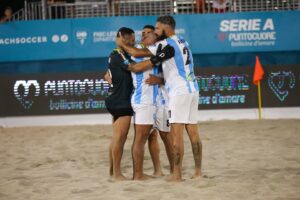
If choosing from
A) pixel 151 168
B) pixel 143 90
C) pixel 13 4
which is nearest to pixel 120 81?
pixel 143 90

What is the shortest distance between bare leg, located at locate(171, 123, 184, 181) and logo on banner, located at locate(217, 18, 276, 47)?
A: 768 centimetres

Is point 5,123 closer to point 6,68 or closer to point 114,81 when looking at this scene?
point 6,68

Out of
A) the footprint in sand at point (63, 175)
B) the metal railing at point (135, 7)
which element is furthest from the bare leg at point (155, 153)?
the metal railing at point (135, 7)

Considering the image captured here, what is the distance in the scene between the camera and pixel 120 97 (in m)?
6.40

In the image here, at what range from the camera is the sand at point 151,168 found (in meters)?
5.55

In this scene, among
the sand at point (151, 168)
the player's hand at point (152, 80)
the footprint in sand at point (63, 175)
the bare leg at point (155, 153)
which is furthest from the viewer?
the footprint in sand at point (63, 175)

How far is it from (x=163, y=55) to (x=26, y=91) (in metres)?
8.03

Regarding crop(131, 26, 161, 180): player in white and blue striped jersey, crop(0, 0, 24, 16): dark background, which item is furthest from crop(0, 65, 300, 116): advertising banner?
crop(131, 26, 161, 180): player in white and blue striped jersey

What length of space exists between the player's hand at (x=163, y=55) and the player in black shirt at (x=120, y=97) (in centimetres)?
50

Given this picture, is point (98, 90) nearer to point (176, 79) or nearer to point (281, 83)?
point (281, 83)

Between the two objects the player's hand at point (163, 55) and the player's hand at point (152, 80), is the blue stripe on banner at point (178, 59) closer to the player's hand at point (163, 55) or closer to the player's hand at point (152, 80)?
the player's hand at point (163, 55)

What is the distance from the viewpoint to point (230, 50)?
13391 millimetres

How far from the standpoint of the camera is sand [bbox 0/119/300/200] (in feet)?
18.2

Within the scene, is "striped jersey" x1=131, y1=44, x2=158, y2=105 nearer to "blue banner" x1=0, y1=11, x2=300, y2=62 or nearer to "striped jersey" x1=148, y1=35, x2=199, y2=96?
"striped jersey" x1=148, y1=35, x2=199, y2=96
